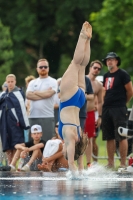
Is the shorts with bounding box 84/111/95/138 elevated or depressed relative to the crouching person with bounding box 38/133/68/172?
elevated

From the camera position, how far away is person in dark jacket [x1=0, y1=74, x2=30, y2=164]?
1697 centimetres

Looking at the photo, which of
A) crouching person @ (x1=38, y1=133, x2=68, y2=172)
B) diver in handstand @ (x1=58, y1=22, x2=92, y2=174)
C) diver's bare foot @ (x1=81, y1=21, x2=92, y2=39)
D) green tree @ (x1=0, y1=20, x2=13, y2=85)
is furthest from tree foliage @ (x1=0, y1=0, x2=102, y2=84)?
diver in handstand @ (x1=58, y1=22, x2=92, y2=174)

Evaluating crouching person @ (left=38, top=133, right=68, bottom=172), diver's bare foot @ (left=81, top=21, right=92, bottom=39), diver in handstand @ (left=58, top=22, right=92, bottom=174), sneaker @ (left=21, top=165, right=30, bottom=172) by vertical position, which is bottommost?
sneaker @ (left=21, top=165, right=30, bottom=172)

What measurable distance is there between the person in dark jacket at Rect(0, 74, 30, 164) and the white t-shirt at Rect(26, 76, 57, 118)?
385 mm

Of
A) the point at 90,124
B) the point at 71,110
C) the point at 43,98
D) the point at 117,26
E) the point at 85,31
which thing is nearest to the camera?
the point at 71,110

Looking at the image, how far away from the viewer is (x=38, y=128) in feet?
54.0

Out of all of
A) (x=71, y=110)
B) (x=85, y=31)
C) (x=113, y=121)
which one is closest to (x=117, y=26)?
(x=113, y=121)

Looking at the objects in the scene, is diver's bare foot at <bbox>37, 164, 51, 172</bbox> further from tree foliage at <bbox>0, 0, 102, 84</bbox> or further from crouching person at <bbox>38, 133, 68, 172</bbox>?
tree foliage at <bbox>0, 0, 102, 84</bbox>

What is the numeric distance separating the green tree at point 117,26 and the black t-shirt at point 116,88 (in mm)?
33664

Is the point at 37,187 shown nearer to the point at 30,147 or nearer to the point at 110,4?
the point at 30,147

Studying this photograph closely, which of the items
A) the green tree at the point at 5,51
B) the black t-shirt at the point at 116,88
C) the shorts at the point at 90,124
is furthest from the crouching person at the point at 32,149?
the green tree at the point at 5,51

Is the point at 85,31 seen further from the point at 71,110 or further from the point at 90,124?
the point at 90,124

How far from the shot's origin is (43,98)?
17234 millimetres

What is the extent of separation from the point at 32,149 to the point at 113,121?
1.72 meters
